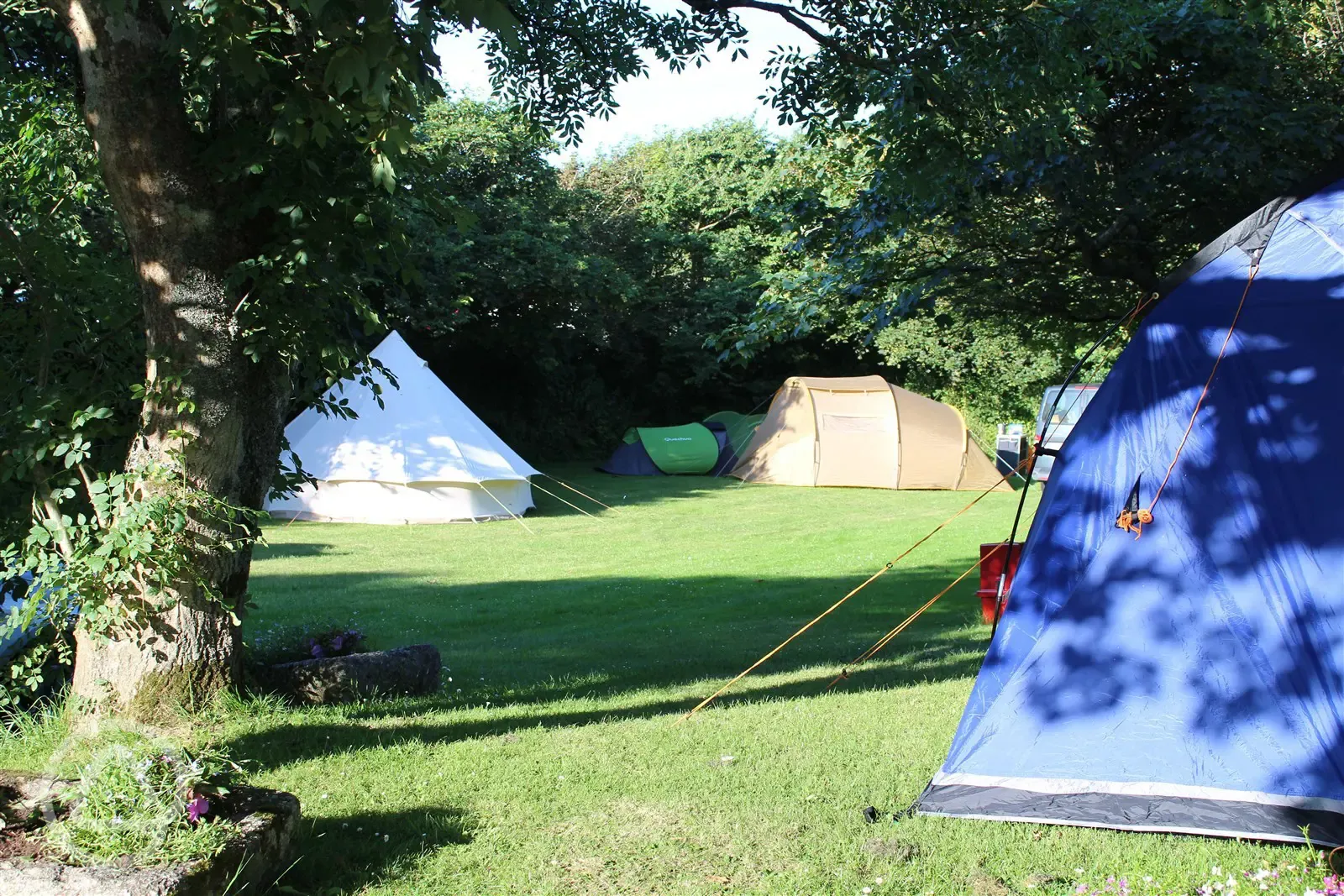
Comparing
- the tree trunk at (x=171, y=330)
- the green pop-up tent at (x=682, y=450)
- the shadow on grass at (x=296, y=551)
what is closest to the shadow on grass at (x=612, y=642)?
the tree trunk at (x=171, y=330)

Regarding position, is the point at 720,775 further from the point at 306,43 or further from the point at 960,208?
the point at 960,208

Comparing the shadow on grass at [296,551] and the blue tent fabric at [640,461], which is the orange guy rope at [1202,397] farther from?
the blue tent fabric at [640,461]

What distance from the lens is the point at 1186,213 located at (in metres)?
7.32

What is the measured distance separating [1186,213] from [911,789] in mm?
4849

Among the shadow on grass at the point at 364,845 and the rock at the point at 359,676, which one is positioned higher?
the rock at the point at 359,676

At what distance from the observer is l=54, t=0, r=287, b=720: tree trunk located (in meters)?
4.12

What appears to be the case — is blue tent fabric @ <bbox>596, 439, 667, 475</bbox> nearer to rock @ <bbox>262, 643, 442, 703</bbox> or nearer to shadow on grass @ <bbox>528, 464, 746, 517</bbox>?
shadow on grass @ <bbox>528, 464, 746, 517</bbox>

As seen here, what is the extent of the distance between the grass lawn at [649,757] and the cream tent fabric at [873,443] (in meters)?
11.0

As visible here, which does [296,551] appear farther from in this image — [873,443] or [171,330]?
[873,443]

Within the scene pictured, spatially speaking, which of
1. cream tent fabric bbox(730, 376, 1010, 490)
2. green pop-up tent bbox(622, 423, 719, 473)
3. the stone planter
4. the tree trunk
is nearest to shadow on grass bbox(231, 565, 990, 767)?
the tree trunk

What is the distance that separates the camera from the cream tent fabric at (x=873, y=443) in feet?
70.1

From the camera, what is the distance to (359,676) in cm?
552

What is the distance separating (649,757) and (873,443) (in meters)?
17.4

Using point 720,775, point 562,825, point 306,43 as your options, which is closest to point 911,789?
point 720,775
